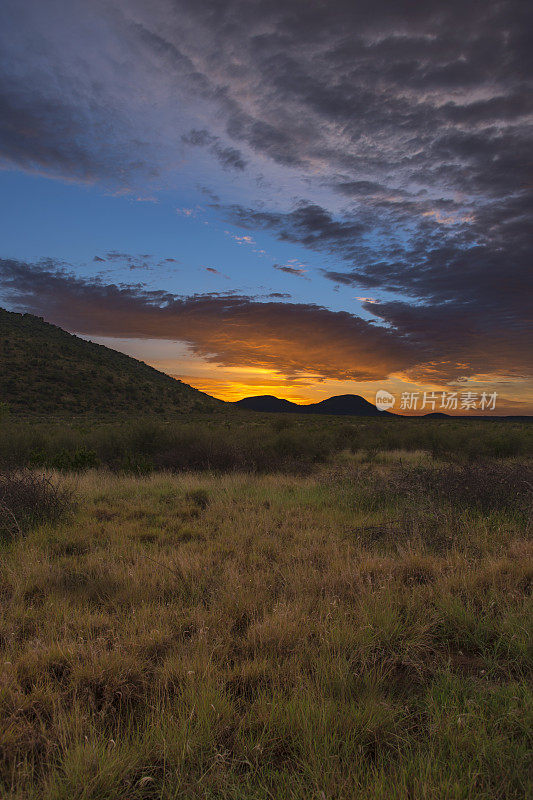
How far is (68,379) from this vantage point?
54.0m

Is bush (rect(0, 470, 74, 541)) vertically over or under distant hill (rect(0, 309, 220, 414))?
under

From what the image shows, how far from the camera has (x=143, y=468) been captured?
13.3 meters

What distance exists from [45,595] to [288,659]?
2850mm

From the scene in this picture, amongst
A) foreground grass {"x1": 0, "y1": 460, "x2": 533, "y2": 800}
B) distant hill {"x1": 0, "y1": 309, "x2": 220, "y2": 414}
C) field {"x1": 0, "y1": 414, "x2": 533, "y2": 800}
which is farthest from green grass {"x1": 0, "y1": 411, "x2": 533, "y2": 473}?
distant hill {"x1": 0, "y1": 309, "x2": 220, "y2": 414}

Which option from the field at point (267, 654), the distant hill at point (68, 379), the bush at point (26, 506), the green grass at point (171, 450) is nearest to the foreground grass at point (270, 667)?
the field at point (267, 654)

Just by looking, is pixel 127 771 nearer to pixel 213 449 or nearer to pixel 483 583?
pixel 483 583

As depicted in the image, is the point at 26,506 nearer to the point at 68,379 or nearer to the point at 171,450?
the point at 171,450

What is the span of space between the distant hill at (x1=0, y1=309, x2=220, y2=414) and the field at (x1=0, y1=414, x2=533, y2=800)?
44163 mm

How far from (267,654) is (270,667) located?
20 cm

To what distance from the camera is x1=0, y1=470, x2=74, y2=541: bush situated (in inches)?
258

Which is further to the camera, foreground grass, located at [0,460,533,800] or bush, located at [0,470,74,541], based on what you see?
bush, located at [0,470,74,541]

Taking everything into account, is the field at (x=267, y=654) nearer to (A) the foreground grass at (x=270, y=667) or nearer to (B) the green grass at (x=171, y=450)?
(A) the foreground grass at (x=270, y=667)

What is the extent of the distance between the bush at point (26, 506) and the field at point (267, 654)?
0.11ft

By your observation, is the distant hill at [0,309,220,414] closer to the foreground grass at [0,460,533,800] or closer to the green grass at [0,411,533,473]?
the green grass at [0,411,533,473]
